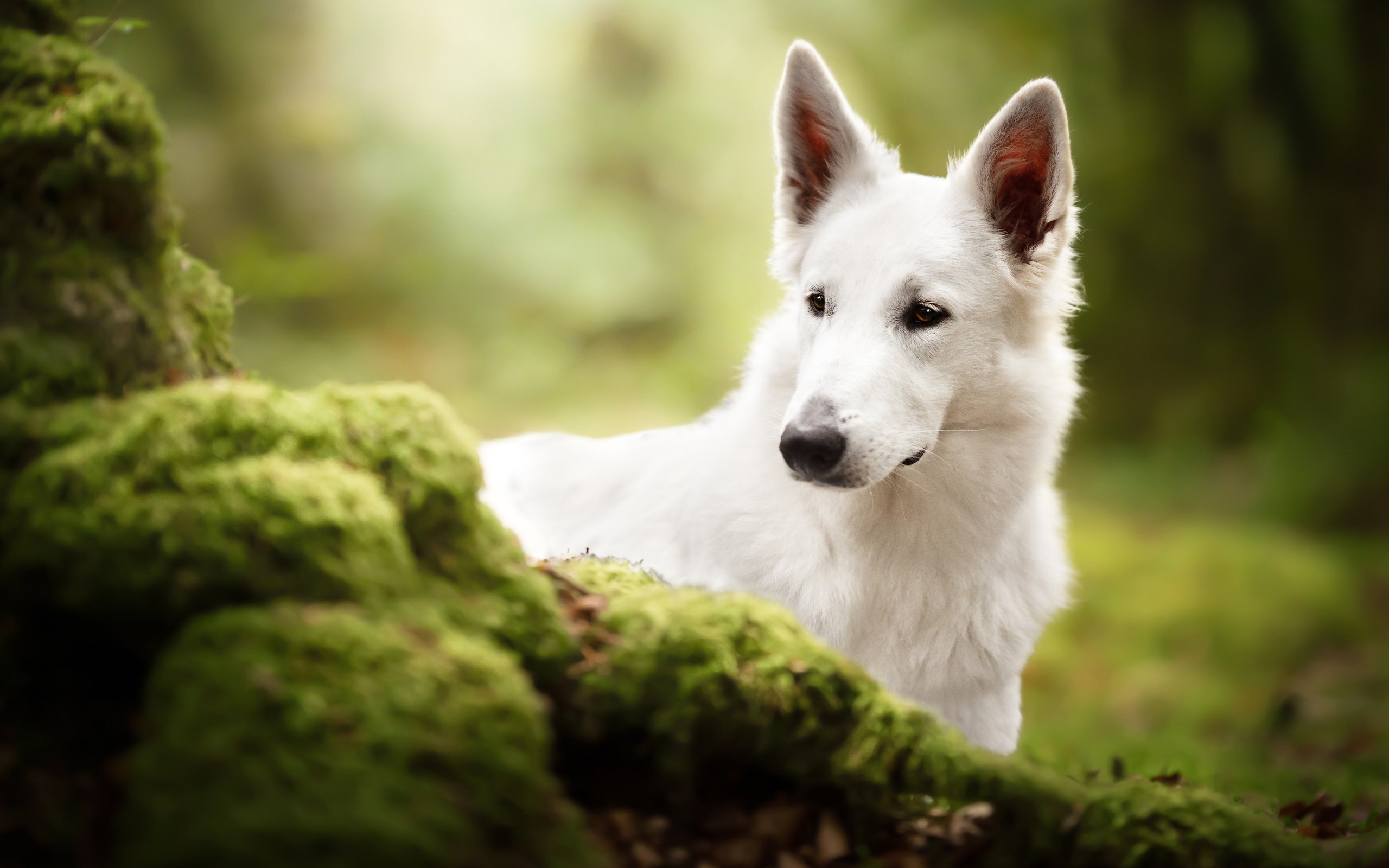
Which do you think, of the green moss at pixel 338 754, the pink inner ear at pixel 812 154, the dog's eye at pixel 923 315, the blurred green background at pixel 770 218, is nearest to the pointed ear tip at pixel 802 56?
the pink inner ear at pixel 812 154

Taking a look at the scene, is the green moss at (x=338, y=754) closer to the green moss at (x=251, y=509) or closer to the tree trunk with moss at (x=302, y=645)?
the tree trunk with moss at (x=302, y=645)

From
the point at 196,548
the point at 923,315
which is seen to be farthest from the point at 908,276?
the point at 196,548

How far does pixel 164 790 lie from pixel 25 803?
1.22 feet

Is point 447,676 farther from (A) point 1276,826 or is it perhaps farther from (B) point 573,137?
(B) point 573,137

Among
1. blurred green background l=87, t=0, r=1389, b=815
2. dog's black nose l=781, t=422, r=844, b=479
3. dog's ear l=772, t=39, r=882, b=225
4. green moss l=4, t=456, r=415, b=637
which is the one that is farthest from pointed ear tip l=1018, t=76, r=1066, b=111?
blurred green background l=87, t=0, r=1389, b=815

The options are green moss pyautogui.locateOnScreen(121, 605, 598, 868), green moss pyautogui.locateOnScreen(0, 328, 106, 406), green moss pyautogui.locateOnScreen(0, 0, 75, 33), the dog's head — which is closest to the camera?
green moss pyautogui.locateOnScreen(121, 605, 598, 868)

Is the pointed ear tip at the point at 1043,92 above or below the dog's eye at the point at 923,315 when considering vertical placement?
above

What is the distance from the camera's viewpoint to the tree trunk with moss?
1484 millimetres

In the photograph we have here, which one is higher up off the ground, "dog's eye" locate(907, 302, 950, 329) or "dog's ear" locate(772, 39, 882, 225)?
"dog's ear" locate(772, 39, 882, 225)

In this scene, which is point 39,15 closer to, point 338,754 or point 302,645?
point 302,645

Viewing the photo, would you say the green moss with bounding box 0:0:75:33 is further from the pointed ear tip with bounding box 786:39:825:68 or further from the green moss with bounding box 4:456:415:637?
the pointed ear tip with bounding box 786:39:825:68

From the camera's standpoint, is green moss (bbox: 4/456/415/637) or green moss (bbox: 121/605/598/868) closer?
green moss (bbox: 121/605/598/868)

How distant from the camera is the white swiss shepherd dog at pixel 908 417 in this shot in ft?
9.99

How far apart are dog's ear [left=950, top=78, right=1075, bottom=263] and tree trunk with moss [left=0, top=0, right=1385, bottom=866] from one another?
1756mm
